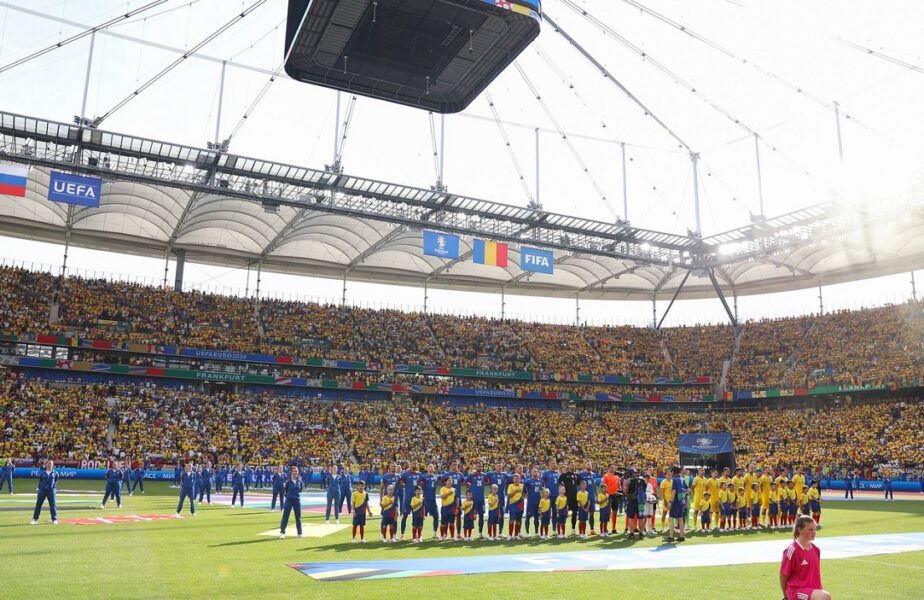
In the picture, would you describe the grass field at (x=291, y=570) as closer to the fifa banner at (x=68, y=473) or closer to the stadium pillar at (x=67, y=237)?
the fifa banner at (x=68, y=473)

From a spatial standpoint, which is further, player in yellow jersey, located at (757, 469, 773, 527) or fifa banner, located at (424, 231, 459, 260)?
fifa banner, located at (424, 231, 459, 260)

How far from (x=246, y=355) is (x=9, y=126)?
22.4 metres

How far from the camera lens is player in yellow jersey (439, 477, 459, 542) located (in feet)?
54.9

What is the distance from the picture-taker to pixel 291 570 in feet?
38.5

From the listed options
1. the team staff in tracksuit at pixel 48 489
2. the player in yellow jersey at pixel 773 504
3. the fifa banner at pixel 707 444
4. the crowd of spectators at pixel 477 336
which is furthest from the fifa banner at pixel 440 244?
the crowd of spectators at pixel 477 336

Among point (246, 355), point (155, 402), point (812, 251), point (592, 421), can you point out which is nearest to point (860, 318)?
point (812, 251)

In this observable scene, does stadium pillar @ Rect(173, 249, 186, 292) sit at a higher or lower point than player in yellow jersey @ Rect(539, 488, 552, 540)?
higher

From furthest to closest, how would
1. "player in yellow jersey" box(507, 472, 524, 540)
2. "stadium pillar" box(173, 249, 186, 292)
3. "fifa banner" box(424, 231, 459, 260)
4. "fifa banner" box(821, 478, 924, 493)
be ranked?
1. "stadium pillar" box(173, 249, 186, 292)
2. "fifa banner" box(821, 478, 924, 493)
3. "fifa banner" box(424, 231, 459, 260)
4. "player in yellow jersey" box(507, 472, 524, 540)

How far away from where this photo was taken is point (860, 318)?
5662 cm

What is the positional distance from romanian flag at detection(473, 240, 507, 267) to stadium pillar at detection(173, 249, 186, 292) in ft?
91.2

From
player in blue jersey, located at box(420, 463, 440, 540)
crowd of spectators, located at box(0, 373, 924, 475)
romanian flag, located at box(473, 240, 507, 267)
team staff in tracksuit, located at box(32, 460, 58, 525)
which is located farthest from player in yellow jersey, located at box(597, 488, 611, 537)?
crowd of spectators, located at box(0, 373, 924, 475)

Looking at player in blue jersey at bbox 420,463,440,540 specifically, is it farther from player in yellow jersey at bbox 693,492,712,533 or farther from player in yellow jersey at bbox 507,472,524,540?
player in yellow jersey at bbox 693,492,712,533

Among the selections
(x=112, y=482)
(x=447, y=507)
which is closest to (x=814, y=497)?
(x=447, y=507)

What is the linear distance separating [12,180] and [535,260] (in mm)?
22729
